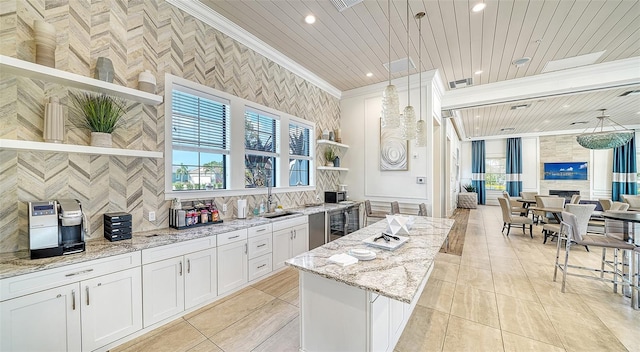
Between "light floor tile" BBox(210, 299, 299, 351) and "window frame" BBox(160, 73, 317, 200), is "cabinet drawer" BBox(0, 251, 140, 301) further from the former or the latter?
"light floor tile" BBox(210, 299, 299, 351)

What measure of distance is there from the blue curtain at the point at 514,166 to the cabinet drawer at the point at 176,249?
1275 centimetres

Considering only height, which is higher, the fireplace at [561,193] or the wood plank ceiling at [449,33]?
the wood plank ceiling at [449,33]

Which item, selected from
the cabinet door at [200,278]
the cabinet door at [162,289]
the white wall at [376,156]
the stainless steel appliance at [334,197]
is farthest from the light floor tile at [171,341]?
the white wall at [376,156]

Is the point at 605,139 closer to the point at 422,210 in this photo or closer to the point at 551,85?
the point at 551,85

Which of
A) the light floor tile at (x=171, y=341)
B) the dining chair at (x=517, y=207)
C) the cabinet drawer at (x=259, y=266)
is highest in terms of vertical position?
the dining chair at (x=517, y=207)

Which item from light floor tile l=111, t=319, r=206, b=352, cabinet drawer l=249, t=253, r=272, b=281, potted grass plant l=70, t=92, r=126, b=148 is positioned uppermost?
potted grass plant l=70, t=92, r=126, b=148

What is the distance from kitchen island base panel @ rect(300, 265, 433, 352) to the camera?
144 centimetres

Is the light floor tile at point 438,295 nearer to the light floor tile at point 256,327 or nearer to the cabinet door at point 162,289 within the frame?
the light floor tile at point 256,327

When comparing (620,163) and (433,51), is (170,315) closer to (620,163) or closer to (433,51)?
(433,51)

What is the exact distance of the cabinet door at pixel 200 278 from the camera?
2.30 m

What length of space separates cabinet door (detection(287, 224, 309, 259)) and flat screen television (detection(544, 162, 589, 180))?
11818mm

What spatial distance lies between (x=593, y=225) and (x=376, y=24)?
6.27 metres

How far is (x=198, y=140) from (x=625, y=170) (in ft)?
46.2

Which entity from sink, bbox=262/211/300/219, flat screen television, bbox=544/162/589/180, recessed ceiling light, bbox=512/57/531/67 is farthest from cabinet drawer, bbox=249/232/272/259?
flat screen television, bbox=544/162/589/180
